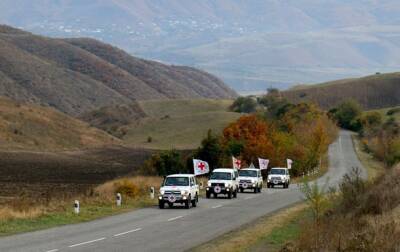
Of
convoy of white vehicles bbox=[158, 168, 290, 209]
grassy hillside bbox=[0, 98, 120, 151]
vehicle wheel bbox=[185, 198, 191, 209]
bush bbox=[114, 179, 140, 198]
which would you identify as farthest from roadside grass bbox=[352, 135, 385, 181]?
vehicle wheel bbox=[185, 198, 191, 209]

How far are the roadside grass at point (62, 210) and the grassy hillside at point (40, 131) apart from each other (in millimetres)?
59795

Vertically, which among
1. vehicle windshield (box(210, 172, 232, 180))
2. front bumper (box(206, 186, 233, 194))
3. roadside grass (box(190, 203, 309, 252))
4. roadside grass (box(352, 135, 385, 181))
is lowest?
roadside grass (box(190, 203, 309, 252))

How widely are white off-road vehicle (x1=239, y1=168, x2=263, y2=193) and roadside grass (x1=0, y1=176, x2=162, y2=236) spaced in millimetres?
9072

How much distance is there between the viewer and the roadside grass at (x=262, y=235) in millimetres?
23703

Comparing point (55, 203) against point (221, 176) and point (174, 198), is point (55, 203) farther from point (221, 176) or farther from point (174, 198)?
point (221, 176)

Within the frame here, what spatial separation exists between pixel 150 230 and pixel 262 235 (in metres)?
3.60

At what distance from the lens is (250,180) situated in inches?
2124

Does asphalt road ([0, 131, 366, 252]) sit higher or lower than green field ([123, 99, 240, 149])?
lower

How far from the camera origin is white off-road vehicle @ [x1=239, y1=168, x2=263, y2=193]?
177 ft

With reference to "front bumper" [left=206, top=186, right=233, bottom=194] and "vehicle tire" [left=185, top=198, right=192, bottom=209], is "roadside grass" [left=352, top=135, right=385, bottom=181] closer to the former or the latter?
"front bumper" [left=206, top=186, right=233, bottom=194]

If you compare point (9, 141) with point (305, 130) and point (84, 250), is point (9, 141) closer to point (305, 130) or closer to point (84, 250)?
point (305, 130)

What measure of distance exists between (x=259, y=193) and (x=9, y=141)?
58838 millimetres

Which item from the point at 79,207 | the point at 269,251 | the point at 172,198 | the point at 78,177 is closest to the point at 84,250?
the point at 269,251

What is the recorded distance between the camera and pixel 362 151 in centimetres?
13475
